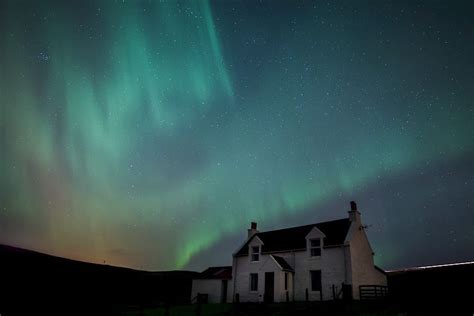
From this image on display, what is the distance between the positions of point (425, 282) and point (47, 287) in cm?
3691

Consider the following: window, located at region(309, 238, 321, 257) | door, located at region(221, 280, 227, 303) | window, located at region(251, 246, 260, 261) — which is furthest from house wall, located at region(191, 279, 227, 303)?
window, located at region(309, 238, 321, 257)

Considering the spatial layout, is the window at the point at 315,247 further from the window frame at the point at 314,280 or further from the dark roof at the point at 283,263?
the dark roof at the point at 283,263

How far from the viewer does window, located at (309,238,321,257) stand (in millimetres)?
32450

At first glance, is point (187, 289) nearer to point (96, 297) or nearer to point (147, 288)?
point (147, 288)

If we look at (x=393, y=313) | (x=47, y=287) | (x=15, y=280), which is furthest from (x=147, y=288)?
(x=393, y=313)

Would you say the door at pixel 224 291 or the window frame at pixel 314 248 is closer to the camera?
the window frame at pixel 314 248

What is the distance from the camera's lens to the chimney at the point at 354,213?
3235 centimetres

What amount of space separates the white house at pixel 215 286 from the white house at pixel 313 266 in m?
1.71

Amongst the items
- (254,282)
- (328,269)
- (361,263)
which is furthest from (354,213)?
(254,282)

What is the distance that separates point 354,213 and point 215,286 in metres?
19.9

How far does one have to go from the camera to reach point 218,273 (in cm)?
4109

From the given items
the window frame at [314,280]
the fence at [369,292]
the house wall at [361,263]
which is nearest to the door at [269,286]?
the window frame at [314,280]

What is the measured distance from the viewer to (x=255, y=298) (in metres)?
34.0

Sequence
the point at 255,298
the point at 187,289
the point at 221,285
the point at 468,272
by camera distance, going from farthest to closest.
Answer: the point at 187,289 → the point at 221,285 → the point at 255,298 → the point at 468,272
